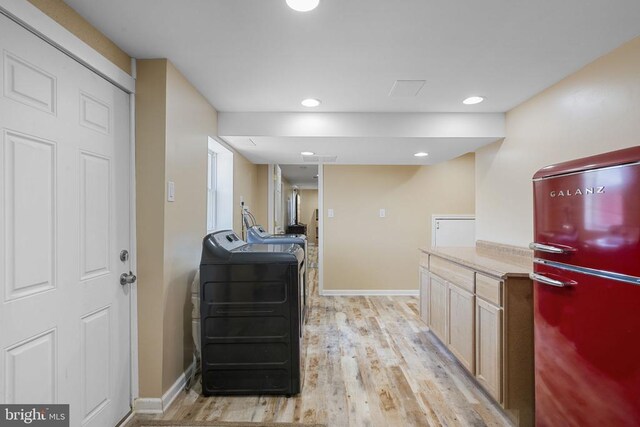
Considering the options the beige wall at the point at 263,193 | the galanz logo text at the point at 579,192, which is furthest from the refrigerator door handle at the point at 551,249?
the beige wall at the point at 263,193

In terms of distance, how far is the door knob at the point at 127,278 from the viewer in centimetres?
173

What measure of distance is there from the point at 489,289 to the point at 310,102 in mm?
1828

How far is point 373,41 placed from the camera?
162cm

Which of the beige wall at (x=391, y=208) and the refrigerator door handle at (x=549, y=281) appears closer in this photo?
the refrigerator door handle at (x=549, y=281)

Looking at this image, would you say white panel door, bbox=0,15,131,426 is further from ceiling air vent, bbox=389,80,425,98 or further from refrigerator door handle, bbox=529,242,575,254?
refrigerator door handle, bbox=529,242,575,254

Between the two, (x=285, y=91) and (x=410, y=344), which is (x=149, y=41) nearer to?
(x=285, y=91)

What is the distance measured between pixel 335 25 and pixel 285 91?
0.85 meters

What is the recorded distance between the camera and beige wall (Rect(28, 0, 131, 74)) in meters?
1.28

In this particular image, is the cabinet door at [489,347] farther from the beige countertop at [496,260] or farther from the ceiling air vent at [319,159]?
the ceiling air vent at [319,159]

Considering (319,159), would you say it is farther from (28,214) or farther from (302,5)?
(28,214)

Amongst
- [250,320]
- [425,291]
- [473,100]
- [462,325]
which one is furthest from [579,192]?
[425,291]

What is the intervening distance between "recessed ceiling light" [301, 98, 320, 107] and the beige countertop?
1.60 m

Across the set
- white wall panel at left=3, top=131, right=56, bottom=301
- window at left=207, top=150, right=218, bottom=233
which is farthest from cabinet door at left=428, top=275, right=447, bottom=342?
white wall panel at left=3, top=131, right=56, bottom=301

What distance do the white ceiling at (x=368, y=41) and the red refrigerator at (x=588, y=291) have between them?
0.76 meters
